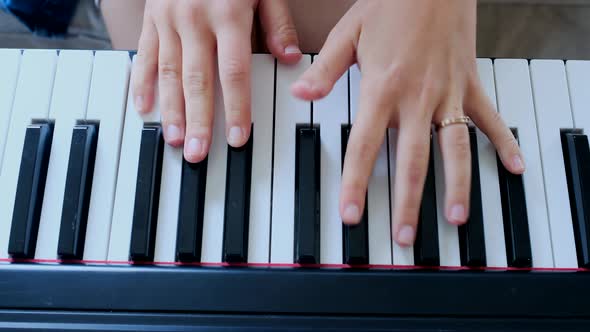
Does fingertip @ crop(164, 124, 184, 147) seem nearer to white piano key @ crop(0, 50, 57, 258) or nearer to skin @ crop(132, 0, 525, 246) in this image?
skin @ crop(132, 0, 525, 246)

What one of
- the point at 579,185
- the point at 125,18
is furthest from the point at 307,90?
the point at 125,18

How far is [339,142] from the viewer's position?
0.70 m

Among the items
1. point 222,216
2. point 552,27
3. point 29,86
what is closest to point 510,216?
point 222,216

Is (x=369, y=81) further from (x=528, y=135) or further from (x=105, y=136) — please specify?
(x=105, y=136)

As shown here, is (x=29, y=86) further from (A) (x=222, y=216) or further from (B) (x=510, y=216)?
(B) (x=510, y=216)

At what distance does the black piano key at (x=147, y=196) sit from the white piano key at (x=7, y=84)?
19 cm

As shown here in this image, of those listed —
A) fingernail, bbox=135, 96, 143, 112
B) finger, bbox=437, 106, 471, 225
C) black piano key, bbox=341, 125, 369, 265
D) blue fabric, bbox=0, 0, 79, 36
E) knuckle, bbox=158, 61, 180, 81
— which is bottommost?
black piano key, bbox=341, 125, 369, 265

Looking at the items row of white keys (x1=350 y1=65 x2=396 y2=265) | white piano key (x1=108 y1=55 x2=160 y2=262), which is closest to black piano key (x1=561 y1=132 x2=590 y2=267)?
row of white keys (x1=350 y1=65 x2=396 y2=265)

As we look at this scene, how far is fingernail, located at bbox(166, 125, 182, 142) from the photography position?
695mm

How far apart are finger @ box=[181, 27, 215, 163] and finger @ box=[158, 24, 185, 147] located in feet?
0.05

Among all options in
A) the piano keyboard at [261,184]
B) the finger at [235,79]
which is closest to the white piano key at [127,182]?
the piano keyboard at [261,184]

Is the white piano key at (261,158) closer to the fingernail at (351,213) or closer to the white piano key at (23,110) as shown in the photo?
the fingernail at (351,213)

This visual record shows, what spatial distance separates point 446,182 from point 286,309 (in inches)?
10.0

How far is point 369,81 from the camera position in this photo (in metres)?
0.69
